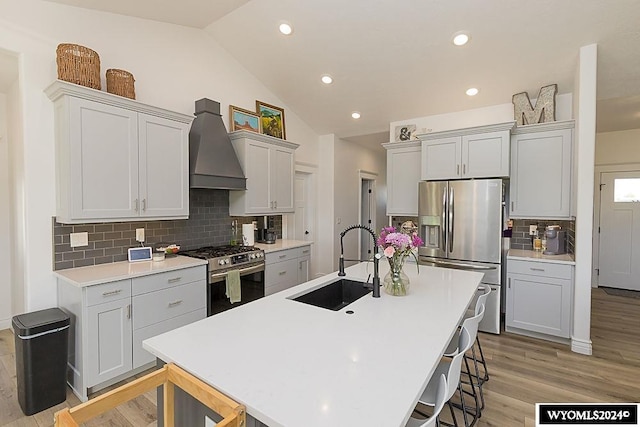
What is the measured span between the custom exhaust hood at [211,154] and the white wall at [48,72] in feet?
0.96

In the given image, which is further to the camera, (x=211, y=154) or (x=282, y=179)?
(x=282, y=179)

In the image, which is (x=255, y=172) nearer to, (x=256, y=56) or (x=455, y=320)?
(x=256, y=56)

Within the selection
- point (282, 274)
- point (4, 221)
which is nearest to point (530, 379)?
point (282, 274)

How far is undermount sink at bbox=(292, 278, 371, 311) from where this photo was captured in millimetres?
2224

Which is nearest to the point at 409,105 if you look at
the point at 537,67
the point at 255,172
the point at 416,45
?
the point at 416,45

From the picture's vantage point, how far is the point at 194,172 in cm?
317

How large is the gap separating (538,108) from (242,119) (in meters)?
3.64

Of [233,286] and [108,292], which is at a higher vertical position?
[108,292]

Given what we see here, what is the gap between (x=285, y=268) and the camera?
391 centimetres

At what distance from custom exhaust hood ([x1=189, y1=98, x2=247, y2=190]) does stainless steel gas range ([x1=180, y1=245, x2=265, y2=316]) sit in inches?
28.6

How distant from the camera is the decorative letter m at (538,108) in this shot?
3.47 meters

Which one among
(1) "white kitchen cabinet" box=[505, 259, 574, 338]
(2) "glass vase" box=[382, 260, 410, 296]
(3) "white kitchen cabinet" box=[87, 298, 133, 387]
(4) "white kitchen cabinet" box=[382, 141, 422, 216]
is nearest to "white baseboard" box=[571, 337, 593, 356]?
(1) "white kitchen cabinet" box=[505, 259, 574, 338]

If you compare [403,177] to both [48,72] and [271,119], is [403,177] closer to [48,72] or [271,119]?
[271,119]

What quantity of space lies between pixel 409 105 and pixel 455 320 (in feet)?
11.4
